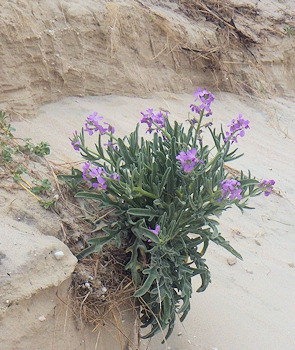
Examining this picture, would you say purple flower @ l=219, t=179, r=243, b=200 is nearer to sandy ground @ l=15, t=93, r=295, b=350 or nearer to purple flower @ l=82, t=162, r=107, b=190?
purple flower @ l=82, t=162, r=107, b=190

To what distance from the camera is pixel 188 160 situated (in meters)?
2.26

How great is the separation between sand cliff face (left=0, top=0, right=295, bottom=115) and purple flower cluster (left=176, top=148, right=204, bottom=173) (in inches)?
80.2

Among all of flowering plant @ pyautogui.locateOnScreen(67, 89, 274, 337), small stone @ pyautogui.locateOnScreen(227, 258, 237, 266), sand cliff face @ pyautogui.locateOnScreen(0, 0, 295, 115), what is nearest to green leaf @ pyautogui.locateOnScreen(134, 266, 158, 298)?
flowering plant @ pyautogui.locateOnScreen(67, 89, 274, 337)

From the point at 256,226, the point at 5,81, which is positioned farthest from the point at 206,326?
the point at 5,81

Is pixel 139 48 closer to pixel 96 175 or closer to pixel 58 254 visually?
pixel 96 175

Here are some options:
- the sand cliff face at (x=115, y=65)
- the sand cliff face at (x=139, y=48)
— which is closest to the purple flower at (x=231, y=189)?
the sand cliff face at (x=115, y=65)

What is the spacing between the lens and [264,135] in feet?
19.2

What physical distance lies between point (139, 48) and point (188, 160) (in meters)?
3.42

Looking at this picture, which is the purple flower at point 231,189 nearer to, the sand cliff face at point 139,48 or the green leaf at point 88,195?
the green leaf at point 88,195

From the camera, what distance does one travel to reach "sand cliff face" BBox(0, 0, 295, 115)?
4.18m

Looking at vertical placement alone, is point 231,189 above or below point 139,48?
above

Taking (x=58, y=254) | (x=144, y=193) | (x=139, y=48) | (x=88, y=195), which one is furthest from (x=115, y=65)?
(x=58, y=254)

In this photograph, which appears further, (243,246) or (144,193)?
(243,246)

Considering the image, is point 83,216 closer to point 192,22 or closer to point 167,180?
point 167,180
